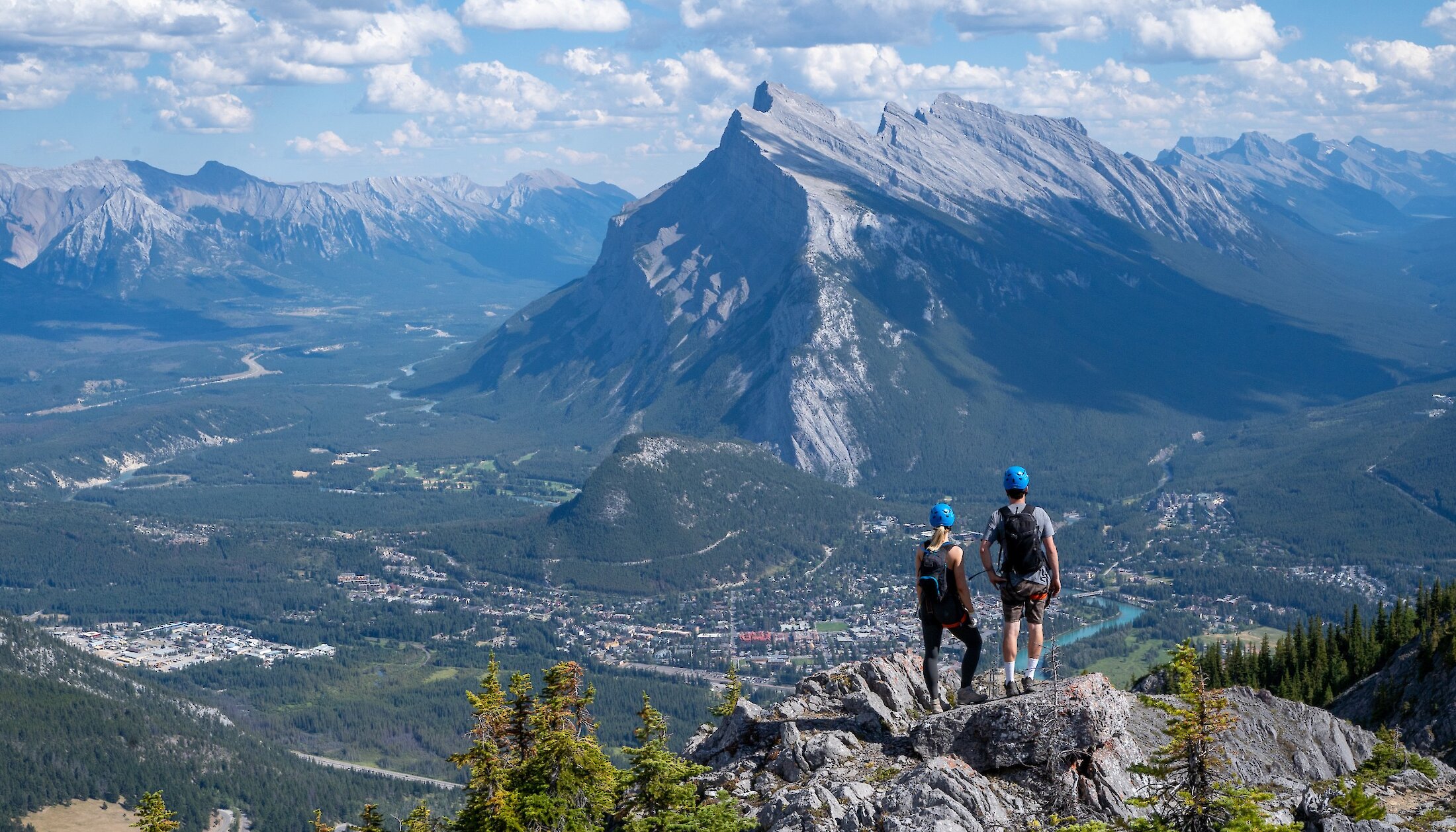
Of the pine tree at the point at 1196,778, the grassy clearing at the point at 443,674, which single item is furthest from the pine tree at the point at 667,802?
the grassy clearing at the point at 443,674

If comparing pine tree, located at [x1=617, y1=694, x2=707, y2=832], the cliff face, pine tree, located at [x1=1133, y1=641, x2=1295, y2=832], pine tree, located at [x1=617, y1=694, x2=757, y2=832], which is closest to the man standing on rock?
pine tree, located at [x1=1133, y1=641, x2=1295, y2=832]

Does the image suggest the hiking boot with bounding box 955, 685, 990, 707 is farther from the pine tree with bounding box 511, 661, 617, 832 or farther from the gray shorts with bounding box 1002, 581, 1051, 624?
the pine tree with bounding box 511, 661, 617, 832

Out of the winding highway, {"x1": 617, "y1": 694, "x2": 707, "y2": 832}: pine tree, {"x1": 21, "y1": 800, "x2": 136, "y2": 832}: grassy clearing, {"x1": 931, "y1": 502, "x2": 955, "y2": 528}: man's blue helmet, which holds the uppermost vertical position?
{"x1": 931, "y1": 502, "x2": 955, "y2": 528}: man's blue helmet

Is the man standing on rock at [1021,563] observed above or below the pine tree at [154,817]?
above

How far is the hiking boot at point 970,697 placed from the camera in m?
38.0

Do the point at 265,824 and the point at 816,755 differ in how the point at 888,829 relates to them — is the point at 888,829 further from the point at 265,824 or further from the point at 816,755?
the point at 265,824

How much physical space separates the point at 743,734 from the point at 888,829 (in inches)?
472

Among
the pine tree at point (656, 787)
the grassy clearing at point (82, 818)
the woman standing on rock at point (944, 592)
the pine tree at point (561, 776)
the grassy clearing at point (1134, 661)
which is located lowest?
the grassy clearing at point (82, 818)

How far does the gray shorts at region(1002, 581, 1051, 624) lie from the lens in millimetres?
34969

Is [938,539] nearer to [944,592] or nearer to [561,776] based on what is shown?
[944,592]

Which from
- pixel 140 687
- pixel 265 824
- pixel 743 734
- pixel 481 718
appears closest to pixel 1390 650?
pixel 743 734

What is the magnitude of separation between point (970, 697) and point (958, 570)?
4.89 metres

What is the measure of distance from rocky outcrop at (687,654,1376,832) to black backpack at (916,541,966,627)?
2.56 meters

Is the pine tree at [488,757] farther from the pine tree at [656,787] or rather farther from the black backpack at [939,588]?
the black backpack at [939,588]
